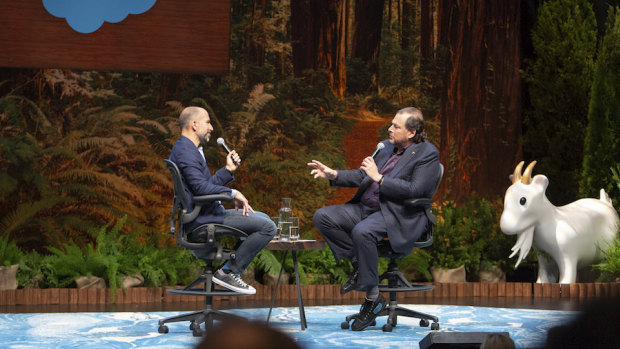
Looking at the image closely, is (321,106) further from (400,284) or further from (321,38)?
(400,284)

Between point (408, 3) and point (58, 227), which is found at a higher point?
point (408, 3)

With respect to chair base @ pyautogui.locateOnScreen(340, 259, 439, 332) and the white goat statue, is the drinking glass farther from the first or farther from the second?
the white goat statue

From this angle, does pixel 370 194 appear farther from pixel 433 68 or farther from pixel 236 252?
pixel 433 68

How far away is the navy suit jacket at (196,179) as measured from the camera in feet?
14.6

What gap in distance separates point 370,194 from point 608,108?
336 centimetres

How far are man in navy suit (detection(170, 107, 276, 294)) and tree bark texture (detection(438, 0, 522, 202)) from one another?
4.66 m

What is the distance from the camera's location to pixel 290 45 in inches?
330

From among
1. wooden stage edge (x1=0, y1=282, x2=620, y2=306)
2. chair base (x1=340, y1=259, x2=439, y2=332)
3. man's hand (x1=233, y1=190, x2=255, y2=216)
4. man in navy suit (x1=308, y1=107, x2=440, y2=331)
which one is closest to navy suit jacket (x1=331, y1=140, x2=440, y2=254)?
man in navy suit (x1=308, y1=107, x2=440, y2=331)

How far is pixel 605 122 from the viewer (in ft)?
23.7

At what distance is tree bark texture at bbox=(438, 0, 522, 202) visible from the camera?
8852 mm

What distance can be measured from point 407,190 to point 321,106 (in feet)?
12.9

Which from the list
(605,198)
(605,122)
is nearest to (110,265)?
(605,198)

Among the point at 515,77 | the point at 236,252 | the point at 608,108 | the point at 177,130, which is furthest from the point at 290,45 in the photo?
the point at 236,252

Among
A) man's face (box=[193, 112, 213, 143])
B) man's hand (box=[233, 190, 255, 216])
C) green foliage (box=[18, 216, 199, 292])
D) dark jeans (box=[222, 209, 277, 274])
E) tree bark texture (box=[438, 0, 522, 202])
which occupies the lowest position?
green foliage (box=[18, 216, 199, 292])
